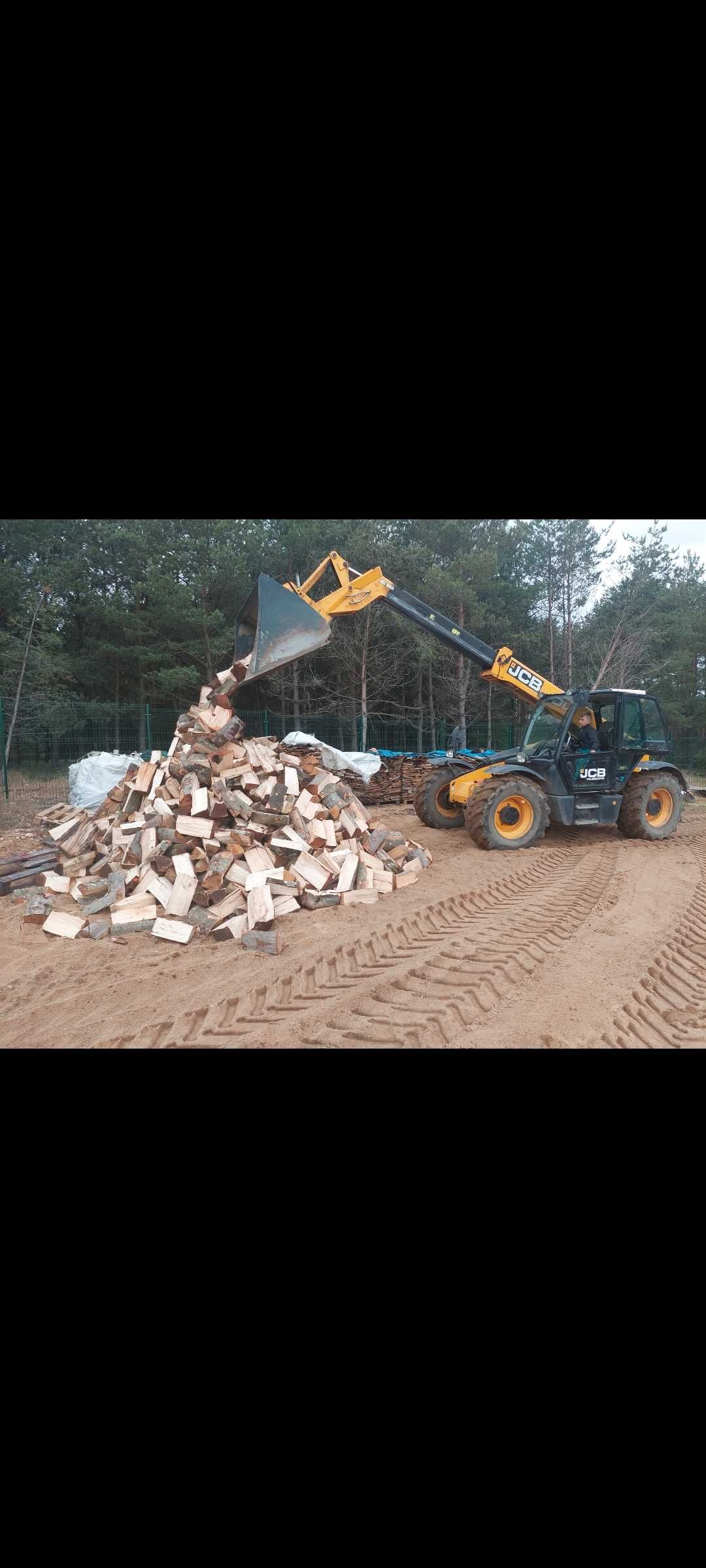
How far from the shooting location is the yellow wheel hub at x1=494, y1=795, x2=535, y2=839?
8.16 m

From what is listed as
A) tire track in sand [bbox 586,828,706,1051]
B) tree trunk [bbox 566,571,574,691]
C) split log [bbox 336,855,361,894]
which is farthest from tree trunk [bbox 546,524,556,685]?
tire track in sand [bbox 586,828,706,1051]

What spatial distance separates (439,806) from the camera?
9.51 metres

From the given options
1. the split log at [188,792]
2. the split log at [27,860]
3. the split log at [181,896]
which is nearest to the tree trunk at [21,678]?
the split log at [27,860]

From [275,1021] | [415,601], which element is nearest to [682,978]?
[275,1021]

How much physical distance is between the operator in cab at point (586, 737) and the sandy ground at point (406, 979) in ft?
9.12

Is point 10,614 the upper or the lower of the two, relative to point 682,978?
upper

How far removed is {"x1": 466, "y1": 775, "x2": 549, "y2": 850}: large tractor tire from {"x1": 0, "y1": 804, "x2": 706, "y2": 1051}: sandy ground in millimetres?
1692

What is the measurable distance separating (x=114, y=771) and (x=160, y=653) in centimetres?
937

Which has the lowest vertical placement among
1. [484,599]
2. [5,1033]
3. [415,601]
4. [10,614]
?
[5,1033]

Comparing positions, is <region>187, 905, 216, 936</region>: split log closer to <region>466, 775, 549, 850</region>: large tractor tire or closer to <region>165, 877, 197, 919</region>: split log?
<region>165, 877, 197, 919</region>: split log

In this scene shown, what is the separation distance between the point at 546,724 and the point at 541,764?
897mm

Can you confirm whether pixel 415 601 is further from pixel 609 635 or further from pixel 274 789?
pixel 609 635

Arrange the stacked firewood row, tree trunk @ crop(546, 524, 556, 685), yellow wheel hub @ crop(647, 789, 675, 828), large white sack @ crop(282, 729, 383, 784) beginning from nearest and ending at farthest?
yellow wheel hub @ crop(647, 789, 675, 828) → large white sack @ crop(282, 729, 383, 784) → the stacked firewood row → tree trunk @ crop(546, 524, 556, 685)

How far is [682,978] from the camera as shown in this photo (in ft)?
13.5
